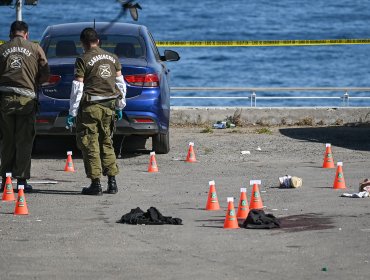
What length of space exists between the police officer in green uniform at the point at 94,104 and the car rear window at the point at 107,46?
12.1 feet

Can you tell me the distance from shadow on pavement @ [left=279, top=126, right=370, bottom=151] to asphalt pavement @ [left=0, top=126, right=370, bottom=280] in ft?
2.15

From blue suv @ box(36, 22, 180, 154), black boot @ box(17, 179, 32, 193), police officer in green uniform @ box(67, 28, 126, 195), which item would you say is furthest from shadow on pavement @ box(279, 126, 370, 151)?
black boot @ box(17, 179, 32, 193)

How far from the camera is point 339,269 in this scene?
9867mm

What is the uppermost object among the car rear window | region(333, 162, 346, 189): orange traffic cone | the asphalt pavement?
the car rear window

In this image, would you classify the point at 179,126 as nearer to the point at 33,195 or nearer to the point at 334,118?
the point at 334,118

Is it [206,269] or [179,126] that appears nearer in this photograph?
[206,269]

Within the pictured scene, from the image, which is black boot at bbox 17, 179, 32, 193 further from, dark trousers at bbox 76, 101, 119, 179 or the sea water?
the sea water

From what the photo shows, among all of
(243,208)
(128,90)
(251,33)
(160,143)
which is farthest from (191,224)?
(251,33)

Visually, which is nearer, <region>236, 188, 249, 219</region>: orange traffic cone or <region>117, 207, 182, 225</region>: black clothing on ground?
<region>117, 207, 182, 225</region>: black clothing on ground

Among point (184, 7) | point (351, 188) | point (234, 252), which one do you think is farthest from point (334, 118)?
point (184, 7)

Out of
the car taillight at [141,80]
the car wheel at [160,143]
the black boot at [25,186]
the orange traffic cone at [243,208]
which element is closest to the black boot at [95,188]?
the black boot at [25,186]

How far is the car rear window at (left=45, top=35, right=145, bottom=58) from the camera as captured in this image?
1806 cm

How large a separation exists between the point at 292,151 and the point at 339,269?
9351 mm

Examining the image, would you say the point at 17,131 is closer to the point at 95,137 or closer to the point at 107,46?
the point at 95,137
